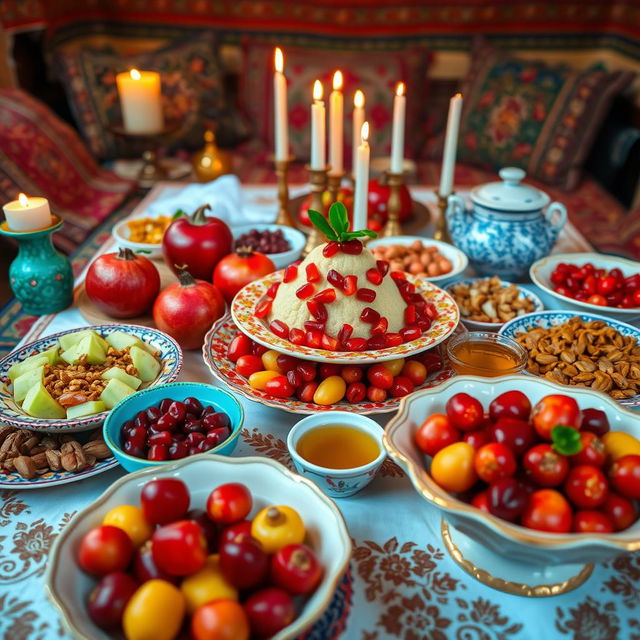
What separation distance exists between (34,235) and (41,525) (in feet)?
2.39

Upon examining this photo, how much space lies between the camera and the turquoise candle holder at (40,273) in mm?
1387

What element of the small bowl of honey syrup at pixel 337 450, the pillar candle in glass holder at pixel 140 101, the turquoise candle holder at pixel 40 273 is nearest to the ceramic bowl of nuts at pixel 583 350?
the small bowl of honey syrup at pixel 337 450

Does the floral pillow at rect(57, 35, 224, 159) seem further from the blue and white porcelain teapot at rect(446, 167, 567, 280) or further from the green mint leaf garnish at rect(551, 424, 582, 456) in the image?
the green mint leaf garnish at rect(551, 424, 582, 456)

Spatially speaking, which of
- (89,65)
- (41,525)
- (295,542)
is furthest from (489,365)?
(89,65)

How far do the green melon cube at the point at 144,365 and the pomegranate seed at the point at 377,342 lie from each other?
1.36ft

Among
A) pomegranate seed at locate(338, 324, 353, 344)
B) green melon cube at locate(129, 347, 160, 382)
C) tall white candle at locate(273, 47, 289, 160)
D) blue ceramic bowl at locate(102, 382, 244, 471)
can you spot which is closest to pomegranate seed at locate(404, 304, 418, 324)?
pomegranate seed at locate(338, 324, 353, 344)

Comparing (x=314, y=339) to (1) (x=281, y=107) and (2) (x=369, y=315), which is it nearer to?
(2) (x=369, y=315)

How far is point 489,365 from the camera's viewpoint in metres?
1.12

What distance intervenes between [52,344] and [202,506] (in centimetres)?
59

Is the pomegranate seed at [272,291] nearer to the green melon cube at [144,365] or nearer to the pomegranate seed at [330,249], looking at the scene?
the pomegranate seed at [330,249]

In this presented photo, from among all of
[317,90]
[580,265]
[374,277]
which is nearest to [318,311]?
[374,277]

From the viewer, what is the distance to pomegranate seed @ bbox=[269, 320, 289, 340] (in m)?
1.11

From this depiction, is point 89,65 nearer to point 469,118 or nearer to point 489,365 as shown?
point 469,118

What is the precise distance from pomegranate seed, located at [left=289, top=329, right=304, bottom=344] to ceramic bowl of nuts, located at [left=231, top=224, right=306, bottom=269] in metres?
0.50
